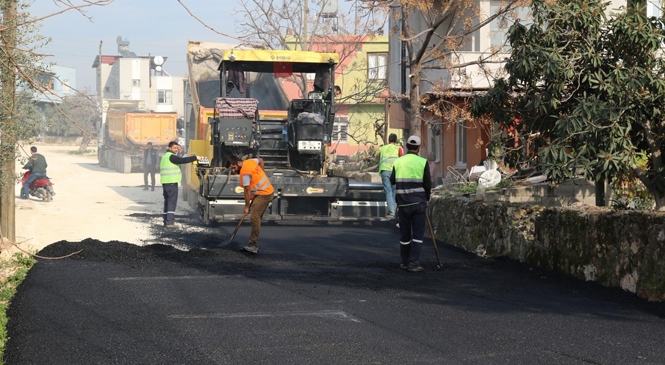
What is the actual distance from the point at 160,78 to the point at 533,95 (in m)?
76.9

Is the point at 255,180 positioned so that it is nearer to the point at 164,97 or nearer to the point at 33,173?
the point at 33,173

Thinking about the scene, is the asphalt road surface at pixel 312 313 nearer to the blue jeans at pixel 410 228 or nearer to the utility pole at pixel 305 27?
the blue jeans at pixel 410 228

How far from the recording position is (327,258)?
12.8 metres

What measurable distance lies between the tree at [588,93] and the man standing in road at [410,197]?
3.37 ft

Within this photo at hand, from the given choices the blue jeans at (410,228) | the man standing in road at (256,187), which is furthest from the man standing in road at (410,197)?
the man standing in road at (256,187)

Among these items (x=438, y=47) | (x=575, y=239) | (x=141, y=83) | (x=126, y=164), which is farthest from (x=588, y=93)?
(x=141, y=83)

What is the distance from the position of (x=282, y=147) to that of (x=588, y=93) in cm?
812

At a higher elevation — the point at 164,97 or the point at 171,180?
the point at 164,97

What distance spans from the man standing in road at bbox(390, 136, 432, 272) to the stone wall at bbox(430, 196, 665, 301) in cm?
128

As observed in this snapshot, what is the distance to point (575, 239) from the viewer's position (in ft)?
34.9

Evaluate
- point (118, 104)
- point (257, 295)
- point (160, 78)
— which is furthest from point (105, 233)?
point (160, 78)

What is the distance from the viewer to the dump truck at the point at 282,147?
17.0 metres

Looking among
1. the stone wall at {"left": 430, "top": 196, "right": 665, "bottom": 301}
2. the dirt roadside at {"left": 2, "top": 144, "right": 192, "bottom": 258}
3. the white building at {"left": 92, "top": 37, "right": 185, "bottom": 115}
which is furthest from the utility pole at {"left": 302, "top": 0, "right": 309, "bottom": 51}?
the white building at {"left": 92, "top": 37, "right": 185, "bottom": 115}

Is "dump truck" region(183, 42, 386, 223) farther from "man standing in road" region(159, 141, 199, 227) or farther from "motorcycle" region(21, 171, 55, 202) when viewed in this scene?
"motorcycle" region(21, 171, 55, 202)
